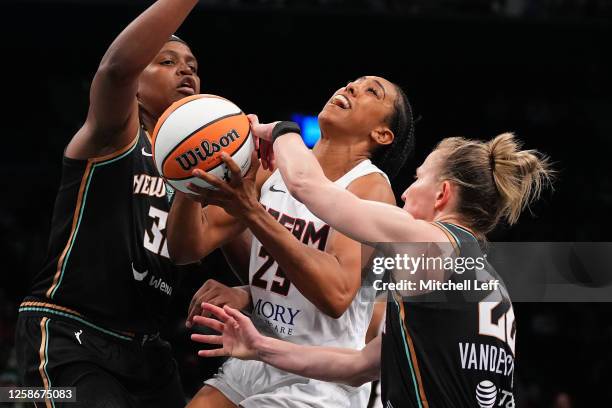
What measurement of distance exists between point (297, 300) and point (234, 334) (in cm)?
46

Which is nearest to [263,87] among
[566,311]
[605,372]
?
[566,311]

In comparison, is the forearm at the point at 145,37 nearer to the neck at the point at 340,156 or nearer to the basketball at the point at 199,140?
the basketball at the point at 199,140

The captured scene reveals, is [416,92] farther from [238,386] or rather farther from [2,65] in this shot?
[238,386]

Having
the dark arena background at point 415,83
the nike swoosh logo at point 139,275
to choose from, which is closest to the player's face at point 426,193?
the nike swoosh logo at point 139,275

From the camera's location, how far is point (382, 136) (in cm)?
392

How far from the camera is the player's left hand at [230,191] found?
2.98m

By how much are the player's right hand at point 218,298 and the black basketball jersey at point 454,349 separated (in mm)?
866

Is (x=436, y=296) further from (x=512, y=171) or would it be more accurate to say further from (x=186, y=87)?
(x=186, y=87)

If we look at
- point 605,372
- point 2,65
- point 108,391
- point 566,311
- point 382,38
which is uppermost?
point 382,38

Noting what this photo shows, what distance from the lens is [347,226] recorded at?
293 cm

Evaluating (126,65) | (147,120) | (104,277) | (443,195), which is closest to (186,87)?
(147,120)

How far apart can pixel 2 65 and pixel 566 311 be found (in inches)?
319

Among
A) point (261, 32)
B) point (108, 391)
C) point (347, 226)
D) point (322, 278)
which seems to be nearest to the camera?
point (347, 226)

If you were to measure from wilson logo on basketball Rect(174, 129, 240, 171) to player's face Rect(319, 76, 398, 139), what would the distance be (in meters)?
0.78
